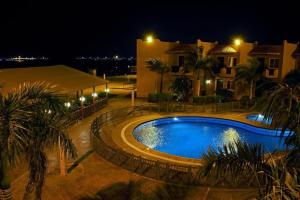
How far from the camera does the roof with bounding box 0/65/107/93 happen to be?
1628 cm

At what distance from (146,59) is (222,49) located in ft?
25.7

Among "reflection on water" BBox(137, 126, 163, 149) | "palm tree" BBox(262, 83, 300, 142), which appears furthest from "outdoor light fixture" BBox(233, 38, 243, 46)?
"palm tree" BBox(262, 83, 300, 142)

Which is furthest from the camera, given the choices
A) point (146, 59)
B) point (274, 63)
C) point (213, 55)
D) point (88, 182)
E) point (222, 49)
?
point (213, 55)

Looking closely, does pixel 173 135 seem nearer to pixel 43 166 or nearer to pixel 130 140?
pixel 130 140

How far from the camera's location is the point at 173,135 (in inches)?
735

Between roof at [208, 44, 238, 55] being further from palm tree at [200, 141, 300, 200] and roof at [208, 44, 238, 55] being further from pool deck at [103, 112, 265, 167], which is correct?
palm tree at [200, 141, 300, 200]

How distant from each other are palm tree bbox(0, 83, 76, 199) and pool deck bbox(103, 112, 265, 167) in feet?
23.4

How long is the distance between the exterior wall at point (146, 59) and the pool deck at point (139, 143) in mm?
7148

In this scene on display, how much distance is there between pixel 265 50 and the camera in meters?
27.0

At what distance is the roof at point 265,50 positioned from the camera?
2644 cm

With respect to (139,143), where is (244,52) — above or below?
above

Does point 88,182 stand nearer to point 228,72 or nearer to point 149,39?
point 149,39

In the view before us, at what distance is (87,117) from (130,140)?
234 inches

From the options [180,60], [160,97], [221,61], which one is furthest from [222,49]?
[160,97]
